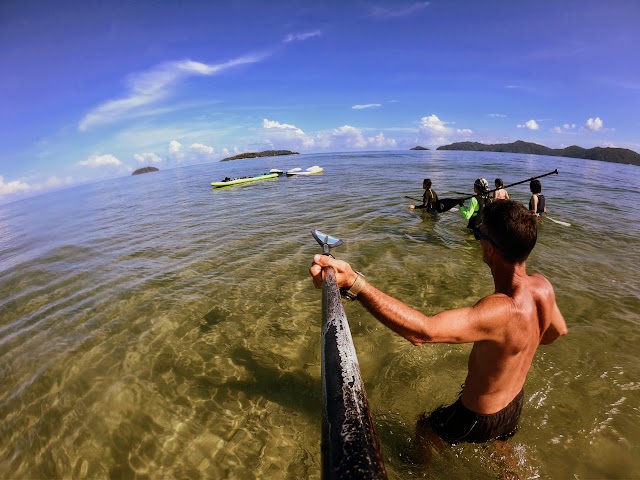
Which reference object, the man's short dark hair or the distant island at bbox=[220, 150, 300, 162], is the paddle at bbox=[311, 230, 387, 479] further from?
the distant island at bbox=[220, 150, 300, 162]

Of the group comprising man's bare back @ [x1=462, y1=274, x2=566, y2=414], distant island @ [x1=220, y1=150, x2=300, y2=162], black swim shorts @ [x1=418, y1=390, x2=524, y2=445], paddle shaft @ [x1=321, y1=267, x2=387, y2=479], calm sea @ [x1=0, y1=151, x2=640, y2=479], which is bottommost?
calm sea @ [x1=0, y1=151, x2=640, y2=479]

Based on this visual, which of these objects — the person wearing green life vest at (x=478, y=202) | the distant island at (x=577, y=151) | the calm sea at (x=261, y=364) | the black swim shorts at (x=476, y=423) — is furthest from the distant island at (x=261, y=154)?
the black swim shorts at (x=476, y=423)

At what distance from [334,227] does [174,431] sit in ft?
33.0

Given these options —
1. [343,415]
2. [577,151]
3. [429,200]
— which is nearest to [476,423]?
[343,415]

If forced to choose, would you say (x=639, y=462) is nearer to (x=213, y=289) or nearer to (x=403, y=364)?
(x=403, y=364)

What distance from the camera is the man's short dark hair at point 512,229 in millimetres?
2502

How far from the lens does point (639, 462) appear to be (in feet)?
11.7

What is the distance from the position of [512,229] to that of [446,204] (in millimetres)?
11718

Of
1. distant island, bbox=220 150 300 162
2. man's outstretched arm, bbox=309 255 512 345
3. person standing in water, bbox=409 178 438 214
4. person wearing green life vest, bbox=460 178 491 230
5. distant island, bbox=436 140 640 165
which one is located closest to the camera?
man's outstretched arm, bbox=309 255 512 345

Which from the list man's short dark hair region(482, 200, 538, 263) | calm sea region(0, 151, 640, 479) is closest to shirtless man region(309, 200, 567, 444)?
man's short dark hair region(482, 200, 538, 263)

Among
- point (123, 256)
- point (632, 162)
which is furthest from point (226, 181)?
point (632, 162)

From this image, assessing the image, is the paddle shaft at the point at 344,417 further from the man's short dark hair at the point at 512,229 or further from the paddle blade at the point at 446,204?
the paddle blade at the point at 446,204

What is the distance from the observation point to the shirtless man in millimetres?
2346

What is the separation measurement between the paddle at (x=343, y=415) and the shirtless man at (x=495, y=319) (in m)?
0.51
